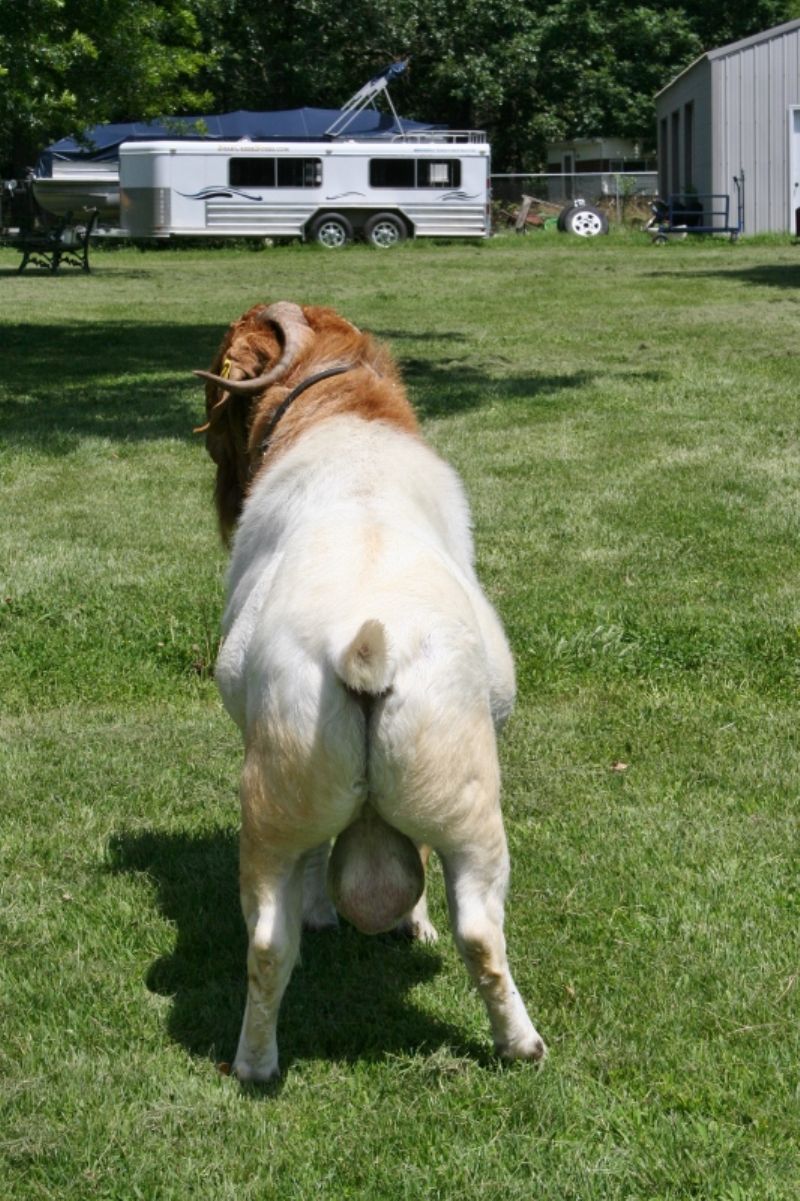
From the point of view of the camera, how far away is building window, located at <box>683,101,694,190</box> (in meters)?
38.8

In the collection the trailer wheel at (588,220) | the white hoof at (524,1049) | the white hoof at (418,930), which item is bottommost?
the white hoof at (524,1049)

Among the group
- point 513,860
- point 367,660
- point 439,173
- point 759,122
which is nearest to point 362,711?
point 367,660

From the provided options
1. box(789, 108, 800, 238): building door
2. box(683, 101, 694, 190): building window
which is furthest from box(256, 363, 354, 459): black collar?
box(683, 101, 694, 190): building window

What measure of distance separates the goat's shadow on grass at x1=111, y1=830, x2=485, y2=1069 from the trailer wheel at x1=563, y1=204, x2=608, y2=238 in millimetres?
36373

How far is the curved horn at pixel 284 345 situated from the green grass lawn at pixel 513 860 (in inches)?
62.2

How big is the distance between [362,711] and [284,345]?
1653mm

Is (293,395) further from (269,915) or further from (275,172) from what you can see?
(275,172)

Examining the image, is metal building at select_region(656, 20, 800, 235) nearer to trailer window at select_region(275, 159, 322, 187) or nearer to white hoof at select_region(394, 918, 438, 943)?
trailer window at select_region(275, 159, 322, 187)

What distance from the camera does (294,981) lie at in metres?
4.40

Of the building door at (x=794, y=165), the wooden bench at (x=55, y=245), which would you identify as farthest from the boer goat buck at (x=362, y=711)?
the building door at (x=794, y=165)

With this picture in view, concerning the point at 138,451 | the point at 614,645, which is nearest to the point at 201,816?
the point at 614,645

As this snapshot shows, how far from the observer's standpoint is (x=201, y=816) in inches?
218

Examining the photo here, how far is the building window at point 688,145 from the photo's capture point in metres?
38.8

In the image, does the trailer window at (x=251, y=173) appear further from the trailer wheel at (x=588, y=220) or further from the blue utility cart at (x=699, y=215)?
the blue utility cart at (x=699, y=215)
